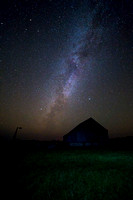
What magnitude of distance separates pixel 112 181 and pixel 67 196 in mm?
2087

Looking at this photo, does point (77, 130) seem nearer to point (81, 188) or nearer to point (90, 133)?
point (90, 133)

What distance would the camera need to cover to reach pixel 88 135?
29.9 metres

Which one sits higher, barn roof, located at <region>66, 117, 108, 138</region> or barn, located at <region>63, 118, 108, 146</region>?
barn roof, located at <region>66, 117, 108, 138</region>

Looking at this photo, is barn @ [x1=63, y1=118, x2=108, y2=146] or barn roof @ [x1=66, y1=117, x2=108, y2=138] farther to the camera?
barn roof @ [x1=66, y1=117, x2=108, y2=138]

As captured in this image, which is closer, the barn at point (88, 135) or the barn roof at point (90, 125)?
the barn at point (88, 135)

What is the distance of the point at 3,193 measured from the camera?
11.7 ft

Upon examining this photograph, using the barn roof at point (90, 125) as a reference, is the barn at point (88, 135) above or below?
below

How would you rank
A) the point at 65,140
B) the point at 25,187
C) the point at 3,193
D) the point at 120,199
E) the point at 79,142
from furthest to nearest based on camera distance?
the point at 65,140 < the point at 79,142 < the point at 25,187 < the point at 3,193 < the point at 120,199

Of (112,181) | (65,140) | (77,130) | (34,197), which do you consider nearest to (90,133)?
(77,130)

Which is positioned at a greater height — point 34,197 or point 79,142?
point 79,142

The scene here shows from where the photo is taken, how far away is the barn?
97.0ft

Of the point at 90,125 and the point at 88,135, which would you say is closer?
the point at 88,135

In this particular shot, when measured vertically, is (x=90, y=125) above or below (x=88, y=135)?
above

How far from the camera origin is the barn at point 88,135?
29.6 m
